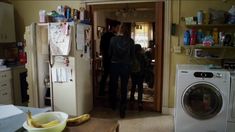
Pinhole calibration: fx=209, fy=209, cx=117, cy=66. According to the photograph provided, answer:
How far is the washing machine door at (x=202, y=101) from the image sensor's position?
2.71 metres

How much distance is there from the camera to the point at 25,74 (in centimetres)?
392

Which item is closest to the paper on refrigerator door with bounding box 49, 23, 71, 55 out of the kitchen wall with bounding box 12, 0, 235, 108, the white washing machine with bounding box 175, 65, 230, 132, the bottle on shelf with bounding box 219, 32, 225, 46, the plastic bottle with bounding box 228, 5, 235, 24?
the kitchen wall with bounding box 12, 0, 235, 108

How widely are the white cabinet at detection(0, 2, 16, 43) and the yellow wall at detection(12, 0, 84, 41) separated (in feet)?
0.60

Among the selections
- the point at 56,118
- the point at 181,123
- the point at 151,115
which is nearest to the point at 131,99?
the point at 151,115

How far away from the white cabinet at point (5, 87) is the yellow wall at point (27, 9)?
41.1 inches

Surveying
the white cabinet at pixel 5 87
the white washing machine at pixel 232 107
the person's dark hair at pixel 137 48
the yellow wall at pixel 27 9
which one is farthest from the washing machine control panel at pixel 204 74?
the white cabinet at pixel 5 87

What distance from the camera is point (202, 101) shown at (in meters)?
2.79

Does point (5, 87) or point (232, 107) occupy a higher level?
point (5, 87)

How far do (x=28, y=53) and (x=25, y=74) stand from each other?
26.4 inches

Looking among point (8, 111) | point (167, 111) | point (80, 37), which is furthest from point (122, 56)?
point (8, 111)

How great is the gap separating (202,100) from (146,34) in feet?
8.15

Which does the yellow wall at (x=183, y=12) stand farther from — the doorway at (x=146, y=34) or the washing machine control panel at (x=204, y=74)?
the washing machine control panel at (x=204, y=74)

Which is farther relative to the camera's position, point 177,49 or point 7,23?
point 7,23

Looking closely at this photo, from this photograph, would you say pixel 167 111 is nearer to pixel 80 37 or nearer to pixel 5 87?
pixel 80 37
